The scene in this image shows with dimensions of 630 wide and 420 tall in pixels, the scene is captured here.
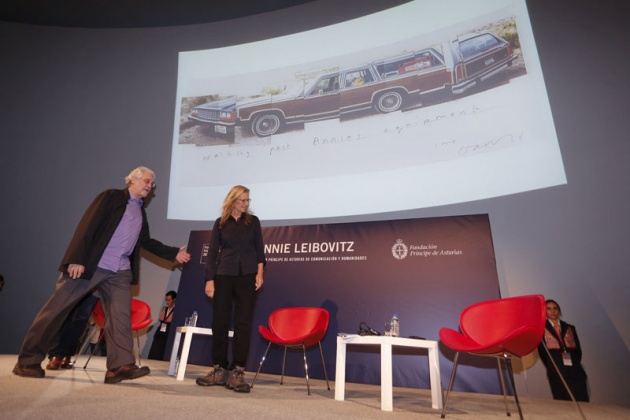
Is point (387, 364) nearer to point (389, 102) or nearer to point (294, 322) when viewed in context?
point (294, 322)

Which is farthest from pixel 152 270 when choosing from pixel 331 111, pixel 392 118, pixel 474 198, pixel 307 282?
pixel 474 198

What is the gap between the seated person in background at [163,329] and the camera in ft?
16.4

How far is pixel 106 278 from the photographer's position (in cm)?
264

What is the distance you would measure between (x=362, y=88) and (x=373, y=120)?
0.45 m

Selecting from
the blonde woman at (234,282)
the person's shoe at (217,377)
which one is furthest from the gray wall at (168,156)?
the person's shoe at (217,377)

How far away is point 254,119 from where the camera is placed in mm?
5078

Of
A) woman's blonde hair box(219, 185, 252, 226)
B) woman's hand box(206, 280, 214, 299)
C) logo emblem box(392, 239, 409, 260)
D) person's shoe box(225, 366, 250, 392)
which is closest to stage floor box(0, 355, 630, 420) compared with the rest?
person's shoe box(225, 366, 250, 392)

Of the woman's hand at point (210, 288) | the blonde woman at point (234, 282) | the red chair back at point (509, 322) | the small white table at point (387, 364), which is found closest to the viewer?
the red chair back at point (509, 322)

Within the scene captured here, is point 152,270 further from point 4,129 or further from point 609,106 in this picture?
point 609,106

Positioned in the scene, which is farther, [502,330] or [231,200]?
[231,200]

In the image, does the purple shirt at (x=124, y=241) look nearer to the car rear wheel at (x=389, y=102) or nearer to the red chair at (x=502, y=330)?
the red chair at (x=502, y=330)

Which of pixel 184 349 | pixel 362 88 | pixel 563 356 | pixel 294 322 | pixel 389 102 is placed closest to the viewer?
pixel 184 349

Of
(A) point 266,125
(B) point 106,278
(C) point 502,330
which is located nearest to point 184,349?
(B) point 106,278

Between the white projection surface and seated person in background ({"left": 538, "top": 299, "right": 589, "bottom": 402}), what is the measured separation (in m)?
1.25
